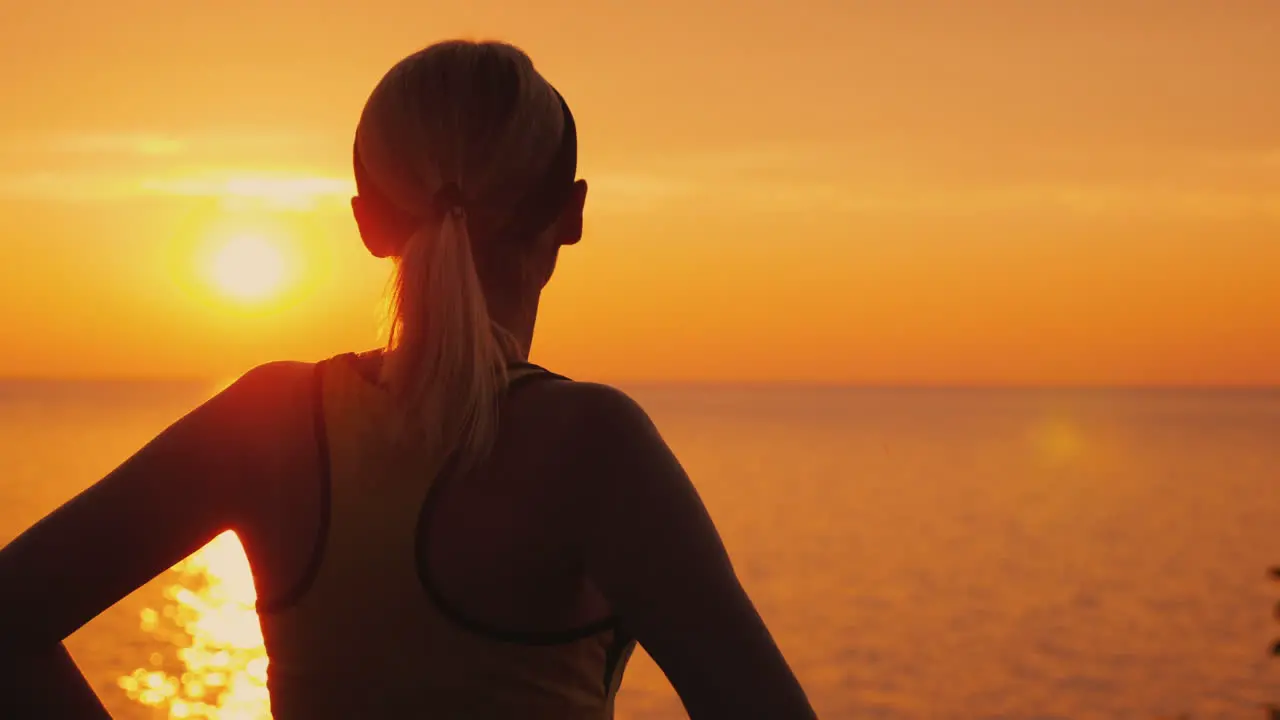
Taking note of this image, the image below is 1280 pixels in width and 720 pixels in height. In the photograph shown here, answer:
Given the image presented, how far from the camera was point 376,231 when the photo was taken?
208cm

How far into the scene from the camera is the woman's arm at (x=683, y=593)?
5.53 feet

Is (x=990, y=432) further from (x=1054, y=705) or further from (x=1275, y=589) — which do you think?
(x=1054, y=705)

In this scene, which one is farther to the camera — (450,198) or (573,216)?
(573,216)

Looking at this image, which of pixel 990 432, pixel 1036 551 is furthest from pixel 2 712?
pixel 990 432

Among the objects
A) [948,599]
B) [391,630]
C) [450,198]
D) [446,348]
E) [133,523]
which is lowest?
[391,630]

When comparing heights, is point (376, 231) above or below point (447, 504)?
above

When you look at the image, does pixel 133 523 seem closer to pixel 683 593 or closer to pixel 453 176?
pixel 453 176

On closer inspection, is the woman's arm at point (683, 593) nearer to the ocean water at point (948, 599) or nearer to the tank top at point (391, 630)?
the tank top at point (391, 630)

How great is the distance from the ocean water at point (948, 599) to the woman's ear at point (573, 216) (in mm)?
15603

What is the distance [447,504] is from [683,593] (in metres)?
0.32

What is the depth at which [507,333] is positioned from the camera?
1968 millimetres

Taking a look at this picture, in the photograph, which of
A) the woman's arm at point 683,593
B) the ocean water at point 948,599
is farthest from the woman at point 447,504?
the ocean water at point 948,599

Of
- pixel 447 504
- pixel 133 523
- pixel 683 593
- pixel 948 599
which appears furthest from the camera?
pixel 948 599

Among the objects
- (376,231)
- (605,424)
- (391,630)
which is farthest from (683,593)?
(376,231)
